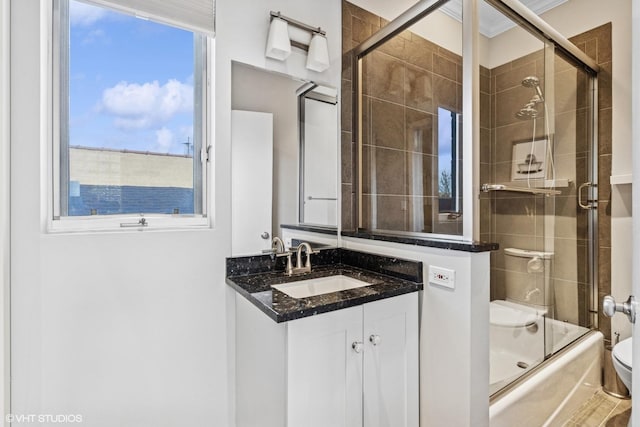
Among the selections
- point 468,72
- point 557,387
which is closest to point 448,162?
point 468,72

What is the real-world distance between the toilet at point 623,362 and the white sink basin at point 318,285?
1.26m

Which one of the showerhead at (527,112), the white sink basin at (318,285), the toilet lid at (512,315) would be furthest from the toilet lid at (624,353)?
the showerhead at (527,112)

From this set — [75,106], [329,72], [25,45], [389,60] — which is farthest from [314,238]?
[25,45]

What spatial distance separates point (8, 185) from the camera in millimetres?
1132

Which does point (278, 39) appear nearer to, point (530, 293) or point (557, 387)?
point (530, 293)

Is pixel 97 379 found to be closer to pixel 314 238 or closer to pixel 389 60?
pixel 314 238

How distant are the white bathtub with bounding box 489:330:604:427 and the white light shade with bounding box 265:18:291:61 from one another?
198 centimetres

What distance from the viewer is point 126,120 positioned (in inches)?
53.9

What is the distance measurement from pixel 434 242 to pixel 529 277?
4.28 ft

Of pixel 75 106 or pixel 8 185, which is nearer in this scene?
pixel 8 185

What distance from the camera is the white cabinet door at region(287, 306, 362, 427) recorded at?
1156 millimetres

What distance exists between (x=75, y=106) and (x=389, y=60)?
5.25 ft

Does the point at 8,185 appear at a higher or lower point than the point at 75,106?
lower

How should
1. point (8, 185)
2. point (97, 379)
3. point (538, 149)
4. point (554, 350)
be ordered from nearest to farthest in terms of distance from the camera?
point (8, 185) < point (97, 379) < point (554, 350) < point (538, 149)
